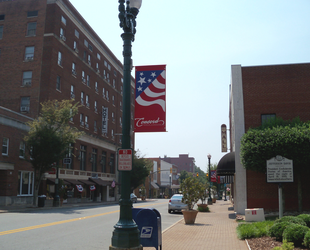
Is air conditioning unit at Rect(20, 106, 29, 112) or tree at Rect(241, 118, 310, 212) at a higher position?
air conditioning unit at Rect(20, 106, 29, 112)

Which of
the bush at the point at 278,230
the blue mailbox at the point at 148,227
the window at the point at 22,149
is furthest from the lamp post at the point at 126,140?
the window at the point at 22,149

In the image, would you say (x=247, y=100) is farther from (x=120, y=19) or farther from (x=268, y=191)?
(x=120, y=19)

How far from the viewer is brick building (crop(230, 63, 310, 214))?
21609 mm

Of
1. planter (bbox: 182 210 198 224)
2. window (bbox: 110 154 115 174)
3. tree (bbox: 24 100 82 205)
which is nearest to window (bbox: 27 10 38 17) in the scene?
tree (bbox: 24 100 82 205)

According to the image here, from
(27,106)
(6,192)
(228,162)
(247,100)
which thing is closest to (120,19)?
(247,100)

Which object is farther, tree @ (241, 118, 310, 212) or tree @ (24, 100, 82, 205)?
tree @ (24, 100, 82, 205)

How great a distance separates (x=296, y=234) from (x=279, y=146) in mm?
10407

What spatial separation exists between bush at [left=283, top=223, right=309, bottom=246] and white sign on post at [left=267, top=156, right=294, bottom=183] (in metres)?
4.18

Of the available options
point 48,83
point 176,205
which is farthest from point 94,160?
point 176,205

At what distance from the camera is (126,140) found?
23.8 feet

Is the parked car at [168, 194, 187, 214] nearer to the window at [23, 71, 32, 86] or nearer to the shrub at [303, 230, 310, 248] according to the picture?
the shrub at [303, 230, 310, 248]

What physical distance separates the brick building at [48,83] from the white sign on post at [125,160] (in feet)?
85.2

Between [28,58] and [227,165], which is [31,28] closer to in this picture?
[28,58]

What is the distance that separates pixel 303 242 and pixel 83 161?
41764 mm
